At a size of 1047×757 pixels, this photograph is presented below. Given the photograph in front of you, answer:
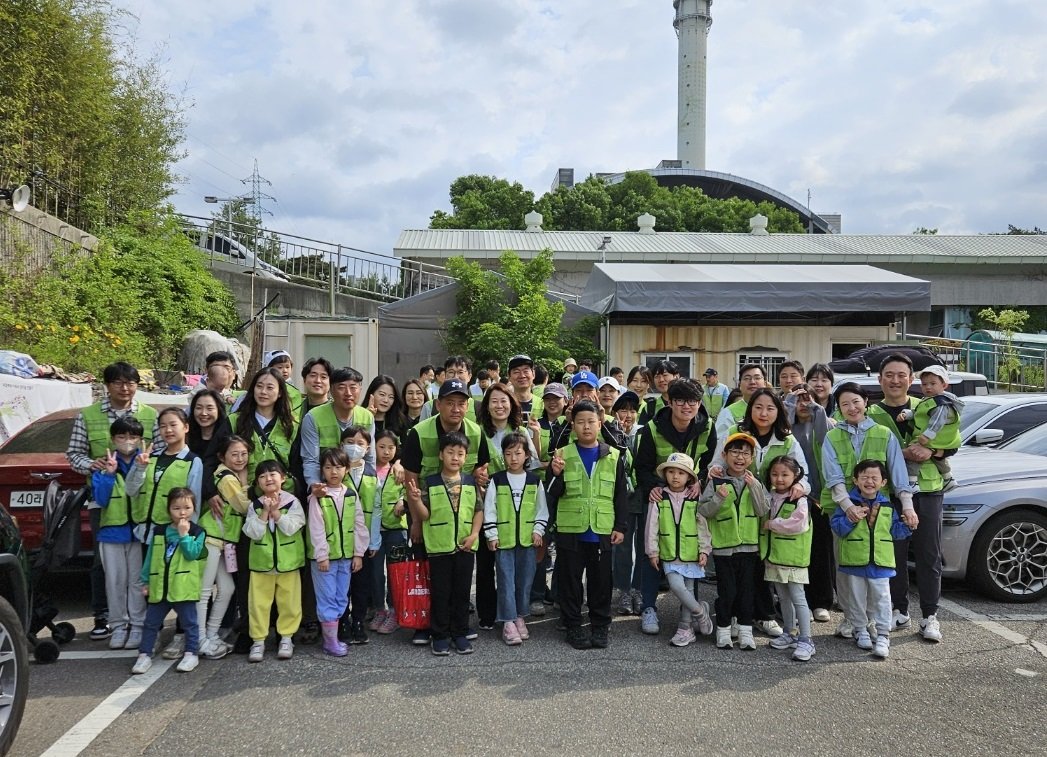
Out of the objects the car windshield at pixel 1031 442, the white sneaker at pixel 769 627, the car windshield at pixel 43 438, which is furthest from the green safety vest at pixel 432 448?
the car windshield at pixel 1031 442

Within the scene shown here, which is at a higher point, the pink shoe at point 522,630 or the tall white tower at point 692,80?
the tall white tower at point 692,80

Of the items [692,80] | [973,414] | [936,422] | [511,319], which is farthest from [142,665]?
[692,80]

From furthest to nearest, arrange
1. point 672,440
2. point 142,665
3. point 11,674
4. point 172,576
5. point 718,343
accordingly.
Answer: point 718,343 → point 672,440 → point 172,576 → point 142,665 → point 11,674

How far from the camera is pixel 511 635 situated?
192 inches

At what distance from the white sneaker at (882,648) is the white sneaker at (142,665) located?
431cm

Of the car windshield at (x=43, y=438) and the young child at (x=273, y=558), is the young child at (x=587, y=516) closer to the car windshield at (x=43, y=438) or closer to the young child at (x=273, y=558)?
the young child at (x=273, y=558)

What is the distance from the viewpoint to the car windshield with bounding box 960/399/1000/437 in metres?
7.54

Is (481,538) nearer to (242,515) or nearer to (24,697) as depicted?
(242,515)

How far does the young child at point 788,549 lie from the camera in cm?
473

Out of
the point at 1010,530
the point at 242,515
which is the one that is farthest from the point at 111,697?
the point at 1010,530

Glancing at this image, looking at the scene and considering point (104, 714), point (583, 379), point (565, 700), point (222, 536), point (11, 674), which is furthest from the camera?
point (583, 379)

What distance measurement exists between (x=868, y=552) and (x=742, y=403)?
1406 millimetres

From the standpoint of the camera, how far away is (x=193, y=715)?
381 cm

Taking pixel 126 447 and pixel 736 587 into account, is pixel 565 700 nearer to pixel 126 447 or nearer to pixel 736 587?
pixel 736 587
